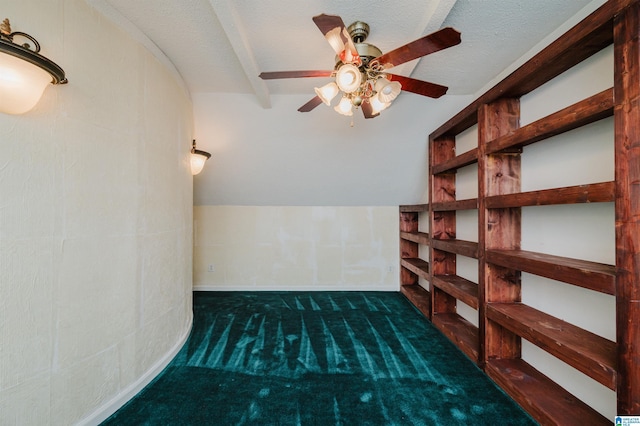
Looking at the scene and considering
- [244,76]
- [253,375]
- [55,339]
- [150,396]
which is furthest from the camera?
[244,76]

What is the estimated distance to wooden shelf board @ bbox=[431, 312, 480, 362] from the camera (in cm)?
222

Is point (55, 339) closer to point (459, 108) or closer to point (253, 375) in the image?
point (253, 375)

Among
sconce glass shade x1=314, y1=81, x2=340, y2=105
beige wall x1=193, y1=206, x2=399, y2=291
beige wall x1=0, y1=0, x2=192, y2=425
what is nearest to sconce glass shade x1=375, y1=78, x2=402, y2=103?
sconce glass shade x1=314, y1=81, x2=340, y2=105

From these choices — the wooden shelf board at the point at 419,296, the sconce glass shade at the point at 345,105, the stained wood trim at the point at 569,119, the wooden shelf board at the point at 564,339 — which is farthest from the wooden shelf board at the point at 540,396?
the sconce glass shade at the point at 345,105

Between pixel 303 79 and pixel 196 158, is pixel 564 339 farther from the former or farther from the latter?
pixel 196 158

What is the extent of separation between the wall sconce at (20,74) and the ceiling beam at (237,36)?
85 centimetres

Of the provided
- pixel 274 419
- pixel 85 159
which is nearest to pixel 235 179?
pixel 85 159

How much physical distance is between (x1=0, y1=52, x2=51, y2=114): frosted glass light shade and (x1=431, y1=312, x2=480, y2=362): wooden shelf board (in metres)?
3.05

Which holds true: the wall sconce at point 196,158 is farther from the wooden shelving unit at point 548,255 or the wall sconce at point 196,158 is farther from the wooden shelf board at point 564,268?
the wooden shelf board at point 564,268

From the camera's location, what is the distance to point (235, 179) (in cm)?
356

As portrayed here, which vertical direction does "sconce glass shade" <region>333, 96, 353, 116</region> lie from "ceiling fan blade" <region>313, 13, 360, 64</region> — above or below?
below

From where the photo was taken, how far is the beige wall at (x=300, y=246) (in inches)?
161

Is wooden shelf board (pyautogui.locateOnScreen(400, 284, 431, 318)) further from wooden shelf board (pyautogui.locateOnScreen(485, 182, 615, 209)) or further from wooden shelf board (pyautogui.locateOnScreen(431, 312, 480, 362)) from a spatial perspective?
wooden shelf board (pyautogui.locateOnScreen(485, 182, 615, 209))

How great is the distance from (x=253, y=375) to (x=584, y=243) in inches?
90.6
